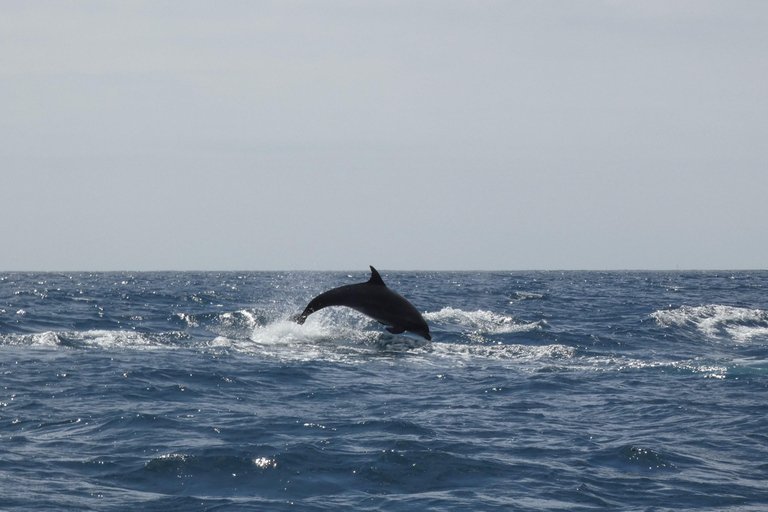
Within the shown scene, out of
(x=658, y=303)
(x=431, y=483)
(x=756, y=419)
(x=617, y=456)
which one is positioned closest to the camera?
(x=431, y=483)

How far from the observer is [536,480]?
29.5 feet

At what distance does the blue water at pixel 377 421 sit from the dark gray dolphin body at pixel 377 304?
717 mm

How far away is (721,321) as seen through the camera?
2861 cm

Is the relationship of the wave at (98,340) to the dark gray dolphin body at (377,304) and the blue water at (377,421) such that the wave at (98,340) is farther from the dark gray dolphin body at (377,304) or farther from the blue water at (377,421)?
the dark gray dolphin body at (377,304)

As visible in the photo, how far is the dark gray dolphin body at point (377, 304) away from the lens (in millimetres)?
20031

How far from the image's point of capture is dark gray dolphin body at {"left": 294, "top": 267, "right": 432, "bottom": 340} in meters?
20.0

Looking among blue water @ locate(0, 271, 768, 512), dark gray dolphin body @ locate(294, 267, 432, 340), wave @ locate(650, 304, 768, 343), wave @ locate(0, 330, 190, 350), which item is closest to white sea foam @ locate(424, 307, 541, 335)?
blue water @ locate(0, 271, 768, 512)

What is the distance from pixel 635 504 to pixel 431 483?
2.17 m

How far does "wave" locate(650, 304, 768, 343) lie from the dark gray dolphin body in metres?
10.2

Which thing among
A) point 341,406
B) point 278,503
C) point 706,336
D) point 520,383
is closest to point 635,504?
point 278,503

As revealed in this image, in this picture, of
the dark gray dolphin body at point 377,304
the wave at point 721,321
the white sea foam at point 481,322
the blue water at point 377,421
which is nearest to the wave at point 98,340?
the blue water at point 377,421

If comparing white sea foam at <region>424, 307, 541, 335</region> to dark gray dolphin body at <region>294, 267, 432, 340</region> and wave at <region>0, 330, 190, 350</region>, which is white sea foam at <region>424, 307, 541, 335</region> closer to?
dark gray dolphin body at <region>294, 267, 432, 340</region>

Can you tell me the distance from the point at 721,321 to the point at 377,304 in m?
15.0

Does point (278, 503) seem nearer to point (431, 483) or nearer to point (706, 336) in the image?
point (431, 483)
